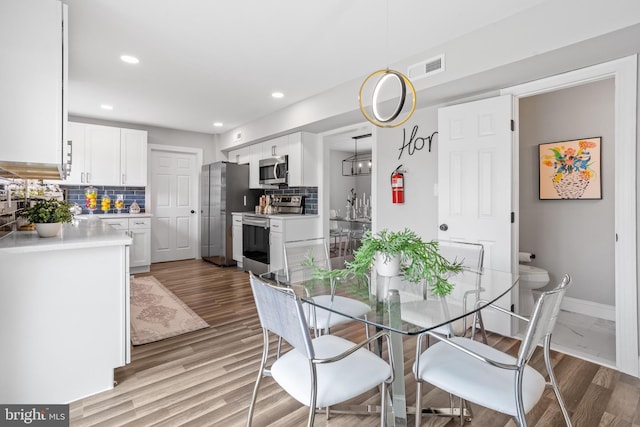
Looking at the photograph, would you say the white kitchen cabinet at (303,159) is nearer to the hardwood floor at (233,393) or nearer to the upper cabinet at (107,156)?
the hardwood floor at (233,393)

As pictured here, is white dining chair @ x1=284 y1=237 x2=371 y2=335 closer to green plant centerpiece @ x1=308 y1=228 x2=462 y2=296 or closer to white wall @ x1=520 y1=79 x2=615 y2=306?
green plant centerpiece @ x1=308 y1=228 x2=462 y2=296

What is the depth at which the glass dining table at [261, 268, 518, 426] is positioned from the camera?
1.35 m

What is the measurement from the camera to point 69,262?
189 cm

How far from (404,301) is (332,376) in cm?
49

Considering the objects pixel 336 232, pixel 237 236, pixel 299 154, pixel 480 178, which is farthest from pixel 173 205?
pixel 480 178

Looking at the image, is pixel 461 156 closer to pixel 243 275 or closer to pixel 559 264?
pixel 559 264

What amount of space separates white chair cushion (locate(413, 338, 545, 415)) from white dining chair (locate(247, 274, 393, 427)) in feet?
A: 0.65

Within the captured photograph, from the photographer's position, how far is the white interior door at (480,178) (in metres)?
2.78

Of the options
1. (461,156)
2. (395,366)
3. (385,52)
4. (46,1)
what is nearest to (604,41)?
(461,156)

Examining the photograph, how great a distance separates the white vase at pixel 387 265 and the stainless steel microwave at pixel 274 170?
338cm

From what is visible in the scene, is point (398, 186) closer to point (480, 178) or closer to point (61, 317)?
point (480, 178)

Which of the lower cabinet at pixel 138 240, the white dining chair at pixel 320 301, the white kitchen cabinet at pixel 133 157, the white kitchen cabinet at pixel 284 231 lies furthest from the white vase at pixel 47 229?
the white kitchen cabinet at pixel 133 157

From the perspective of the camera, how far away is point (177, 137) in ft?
20.3

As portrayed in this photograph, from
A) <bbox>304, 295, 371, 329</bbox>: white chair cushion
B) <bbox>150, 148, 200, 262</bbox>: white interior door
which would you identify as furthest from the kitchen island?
<bbox>150, 148, 200, 262</bbox>: white interior door
